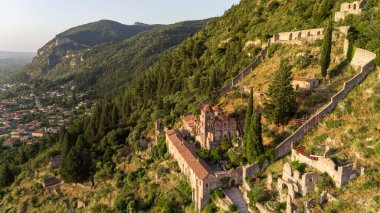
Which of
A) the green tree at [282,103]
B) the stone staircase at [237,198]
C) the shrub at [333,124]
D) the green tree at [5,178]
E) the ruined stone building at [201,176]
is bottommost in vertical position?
the green tree at [5,178]

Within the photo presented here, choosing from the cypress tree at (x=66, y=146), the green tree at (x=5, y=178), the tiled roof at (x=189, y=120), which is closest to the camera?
the tiled roof at (x=189, y=120)

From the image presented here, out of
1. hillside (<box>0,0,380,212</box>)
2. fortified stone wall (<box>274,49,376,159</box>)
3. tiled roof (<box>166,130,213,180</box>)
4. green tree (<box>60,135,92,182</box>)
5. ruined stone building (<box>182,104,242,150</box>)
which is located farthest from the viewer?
green tree (<box>60,135,92,182</box>)

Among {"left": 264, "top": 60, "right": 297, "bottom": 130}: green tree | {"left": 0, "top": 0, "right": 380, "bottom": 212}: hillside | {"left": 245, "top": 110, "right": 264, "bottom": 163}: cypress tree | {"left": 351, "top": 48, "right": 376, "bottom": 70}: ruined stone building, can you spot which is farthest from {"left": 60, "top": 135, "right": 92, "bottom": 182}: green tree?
{"left": 351, "top": 48, "right": 376, "bottom": 70}: ruined stone building

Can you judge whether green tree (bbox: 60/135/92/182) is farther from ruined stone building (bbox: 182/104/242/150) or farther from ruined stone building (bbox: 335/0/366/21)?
ruined stone building (bbox: 335/0/366/21)

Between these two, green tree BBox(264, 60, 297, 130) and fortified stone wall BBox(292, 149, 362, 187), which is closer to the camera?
fortified stone wall BBox(292, 149, 362, 187)

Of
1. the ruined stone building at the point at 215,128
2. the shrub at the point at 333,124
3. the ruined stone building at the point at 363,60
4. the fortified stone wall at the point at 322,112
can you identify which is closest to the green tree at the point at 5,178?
the ruined stone building at the point at 215,128

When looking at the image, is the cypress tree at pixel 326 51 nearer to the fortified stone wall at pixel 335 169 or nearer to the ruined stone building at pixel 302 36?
the ruined stone building at pixel 302 36
